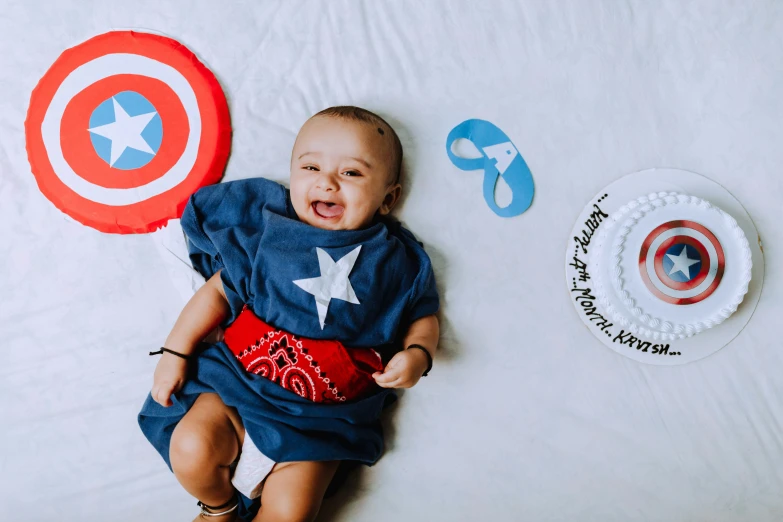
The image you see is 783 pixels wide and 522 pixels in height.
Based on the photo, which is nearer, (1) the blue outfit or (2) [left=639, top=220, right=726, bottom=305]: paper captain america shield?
(1) the blue outfit

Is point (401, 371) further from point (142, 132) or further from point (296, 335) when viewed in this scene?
point (142, 132)

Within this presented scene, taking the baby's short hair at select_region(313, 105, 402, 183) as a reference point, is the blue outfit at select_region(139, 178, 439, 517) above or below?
below

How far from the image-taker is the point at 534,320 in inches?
41.9

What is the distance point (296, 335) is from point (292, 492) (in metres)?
0.25

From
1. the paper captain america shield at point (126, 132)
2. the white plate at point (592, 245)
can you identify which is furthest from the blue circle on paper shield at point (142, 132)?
the white plate at point (592, 245)

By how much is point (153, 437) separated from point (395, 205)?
59 centimetres

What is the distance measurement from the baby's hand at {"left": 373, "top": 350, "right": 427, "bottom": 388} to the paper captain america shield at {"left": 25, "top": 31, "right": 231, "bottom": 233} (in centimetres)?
49

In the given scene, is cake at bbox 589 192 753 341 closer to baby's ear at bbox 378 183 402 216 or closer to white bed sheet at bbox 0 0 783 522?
white bed sheet at bbox 0 0 783 522

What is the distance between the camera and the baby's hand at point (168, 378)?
933mm

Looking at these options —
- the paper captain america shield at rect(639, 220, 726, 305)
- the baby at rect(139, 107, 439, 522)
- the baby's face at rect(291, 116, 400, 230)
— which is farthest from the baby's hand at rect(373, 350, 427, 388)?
the paper captain america shield at rect(639, 220, 726, 305)

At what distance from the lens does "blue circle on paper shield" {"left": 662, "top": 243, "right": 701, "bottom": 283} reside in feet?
3.39

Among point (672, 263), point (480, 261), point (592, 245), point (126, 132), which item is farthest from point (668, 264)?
point (126, 132)

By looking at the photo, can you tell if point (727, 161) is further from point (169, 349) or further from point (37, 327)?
point (37, 327)

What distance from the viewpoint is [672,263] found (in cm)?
104
